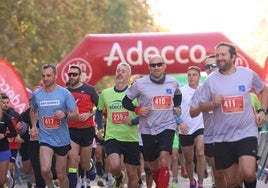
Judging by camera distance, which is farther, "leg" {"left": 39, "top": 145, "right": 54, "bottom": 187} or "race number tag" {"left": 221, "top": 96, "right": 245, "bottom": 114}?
"leg" {"left": 39, "top": 145, "right": 54, "bottom": 187}

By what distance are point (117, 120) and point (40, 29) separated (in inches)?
747

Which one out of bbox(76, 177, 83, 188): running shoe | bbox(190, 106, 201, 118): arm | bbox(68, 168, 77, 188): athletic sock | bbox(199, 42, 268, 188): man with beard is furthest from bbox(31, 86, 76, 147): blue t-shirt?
bbox(199, 42, 268, 188): man with beard

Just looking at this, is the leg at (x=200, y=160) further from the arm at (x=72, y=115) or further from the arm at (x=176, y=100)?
the arm at (x=72, y=115)

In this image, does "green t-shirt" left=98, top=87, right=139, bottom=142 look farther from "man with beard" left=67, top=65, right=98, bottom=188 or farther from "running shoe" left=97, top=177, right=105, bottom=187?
"running shoe" left=97, top=177, right=105, bottom=187

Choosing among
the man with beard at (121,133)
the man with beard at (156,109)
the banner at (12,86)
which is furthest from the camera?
the banner at (12,86)

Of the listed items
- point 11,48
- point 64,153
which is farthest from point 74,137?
point 11,48

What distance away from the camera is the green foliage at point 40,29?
3084cm

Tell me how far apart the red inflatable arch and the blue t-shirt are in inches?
425

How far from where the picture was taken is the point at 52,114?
1411 cm

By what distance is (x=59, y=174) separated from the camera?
46.4 feet

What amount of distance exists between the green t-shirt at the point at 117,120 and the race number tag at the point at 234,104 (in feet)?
10.4

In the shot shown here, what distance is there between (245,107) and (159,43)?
1317cm

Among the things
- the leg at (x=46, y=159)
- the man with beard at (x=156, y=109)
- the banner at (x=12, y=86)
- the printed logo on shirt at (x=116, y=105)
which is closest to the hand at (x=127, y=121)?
the printed logo on shirt at (x=116, y=105)

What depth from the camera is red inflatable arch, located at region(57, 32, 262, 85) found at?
82.0ft
